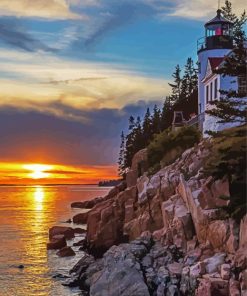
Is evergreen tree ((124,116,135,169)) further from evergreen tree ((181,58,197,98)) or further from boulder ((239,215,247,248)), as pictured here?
boulder ((239,215,247,248))

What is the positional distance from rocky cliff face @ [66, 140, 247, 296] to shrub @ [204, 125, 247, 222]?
616 millimetres

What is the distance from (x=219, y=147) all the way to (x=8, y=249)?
2380 centimetres

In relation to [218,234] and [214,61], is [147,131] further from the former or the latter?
[218,234]

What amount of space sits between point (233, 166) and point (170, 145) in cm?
1709

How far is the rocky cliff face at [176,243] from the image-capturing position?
69.7ft

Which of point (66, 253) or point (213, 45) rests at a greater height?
point (213, 45)

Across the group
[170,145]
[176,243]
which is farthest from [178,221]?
[170,145]

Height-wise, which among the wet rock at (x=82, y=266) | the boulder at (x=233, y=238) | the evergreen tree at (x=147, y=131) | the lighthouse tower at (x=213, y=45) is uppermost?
the lighthouse tower at (x=213, y=45)

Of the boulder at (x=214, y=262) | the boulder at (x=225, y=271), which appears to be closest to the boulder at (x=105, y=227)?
the boulder at (x=214, y=262)

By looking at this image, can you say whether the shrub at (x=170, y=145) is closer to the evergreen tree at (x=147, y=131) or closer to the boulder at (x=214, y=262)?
the boulder at (x=214, y=262)

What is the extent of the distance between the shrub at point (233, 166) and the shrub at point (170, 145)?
42.4 feet

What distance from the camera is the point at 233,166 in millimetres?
23859

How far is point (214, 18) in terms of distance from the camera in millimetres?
44344

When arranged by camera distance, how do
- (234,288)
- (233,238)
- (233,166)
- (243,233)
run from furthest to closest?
(233,166) → (233,238) → (243,233) → (234,288)
